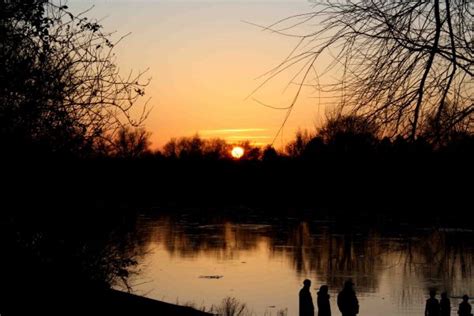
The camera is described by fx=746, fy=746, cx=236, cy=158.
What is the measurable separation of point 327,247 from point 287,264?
203 inches

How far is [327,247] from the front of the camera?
151ft

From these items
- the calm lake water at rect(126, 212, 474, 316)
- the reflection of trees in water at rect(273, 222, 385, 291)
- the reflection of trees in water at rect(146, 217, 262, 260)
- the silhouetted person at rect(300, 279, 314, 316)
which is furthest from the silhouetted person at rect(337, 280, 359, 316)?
the reflection of trees in water at rect(146, 217, 262, 260)

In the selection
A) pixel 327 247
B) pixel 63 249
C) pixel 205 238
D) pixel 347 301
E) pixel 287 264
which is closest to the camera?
pixel 63 249

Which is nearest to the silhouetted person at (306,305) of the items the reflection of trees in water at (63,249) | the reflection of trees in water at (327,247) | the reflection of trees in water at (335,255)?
the reflection of trees in water at (63,249)

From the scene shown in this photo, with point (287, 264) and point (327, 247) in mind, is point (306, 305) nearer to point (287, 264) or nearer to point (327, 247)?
point (287, 264)

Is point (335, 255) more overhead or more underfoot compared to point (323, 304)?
more underfoot

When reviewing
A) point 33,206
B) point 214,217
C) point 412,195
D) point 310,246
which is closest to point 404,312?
point 310,246

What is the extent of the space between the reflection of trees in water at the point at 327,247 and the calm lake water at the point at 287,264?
0.20 feet

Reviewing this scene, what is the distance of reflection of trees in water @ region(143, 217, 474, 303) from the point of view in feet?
115

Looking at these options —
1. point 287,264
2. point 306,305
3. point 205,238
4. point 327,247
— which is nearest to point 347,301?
point 306,305

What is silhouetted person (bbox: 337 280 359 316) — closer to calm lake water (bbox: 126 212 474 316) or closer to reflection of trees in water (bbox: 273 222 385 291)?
calm lake water (bbox: 126 212 474 316)

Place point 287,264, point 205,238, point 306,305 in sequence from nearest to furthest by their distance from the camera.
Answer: point 306,305 → point 287,264 → point 205,238

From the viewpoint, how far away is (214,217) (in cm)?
6812

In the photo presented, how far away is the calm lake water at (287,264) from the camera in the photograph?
104 ft
